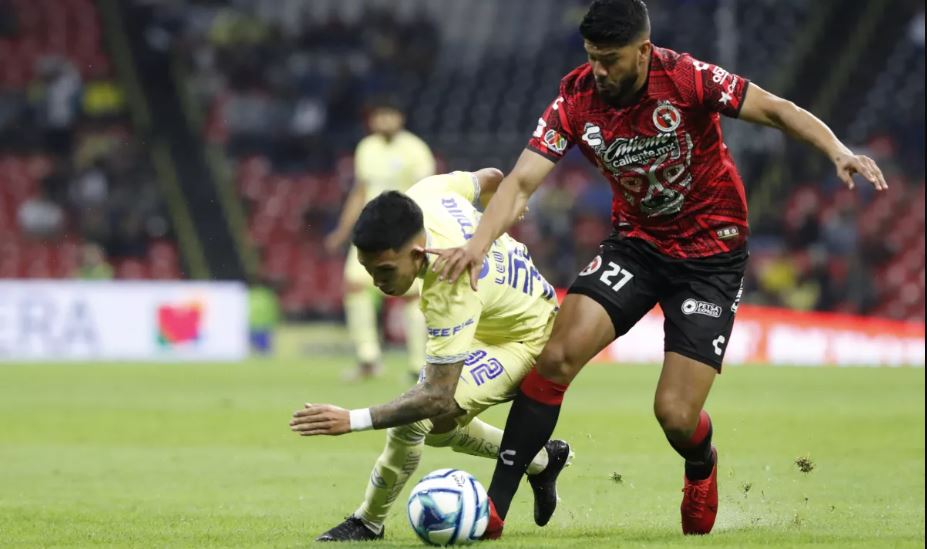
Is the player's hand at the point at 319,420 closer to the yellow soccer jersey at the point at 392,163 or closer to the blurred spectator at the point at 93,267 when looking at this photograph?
the yellow soccer jersey at the point at 392,163

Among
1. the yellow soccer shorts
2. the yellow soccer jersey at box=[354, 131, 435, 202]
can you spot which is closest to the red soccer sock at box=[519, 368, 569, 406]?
the yellow soccer shorts

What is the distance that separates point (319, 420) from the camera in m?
4.92

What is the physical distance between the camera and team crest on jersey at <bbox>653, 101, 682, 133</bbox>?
5527mm

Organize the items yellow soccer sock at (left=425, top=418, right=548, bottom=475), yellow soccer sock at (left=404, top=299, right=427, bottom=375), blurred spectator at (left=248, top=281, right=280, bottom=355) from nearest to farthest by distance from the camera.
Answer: yellow soccer sock at (left=425, top=418, right=548, bottom=475) → yellow soccer sock at (left=404, top=299, right=427, bottom=375) → blurred spectator at (left=248, top=281, right=280, bottom=355)

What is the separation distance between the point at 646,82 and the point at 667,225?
26.4 inches

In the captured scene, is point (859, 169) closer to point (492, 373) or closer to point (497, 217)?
point (497, 217)

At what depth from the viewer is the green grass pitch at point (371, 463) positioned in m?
5.92

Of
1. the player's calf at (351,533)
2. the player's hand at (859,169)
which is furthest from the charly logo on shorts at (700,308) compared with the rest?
the player's calf at (351,533)

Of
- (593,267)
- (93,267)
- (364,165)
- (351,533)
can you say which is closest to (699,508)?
(593,267)

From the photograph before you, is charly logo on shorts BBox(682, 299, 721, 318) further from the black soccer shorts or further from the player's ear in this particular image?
the player's ear

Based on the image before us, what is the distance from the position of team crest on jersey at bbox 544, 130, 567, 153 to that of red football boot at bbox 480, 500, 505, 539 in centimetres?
139

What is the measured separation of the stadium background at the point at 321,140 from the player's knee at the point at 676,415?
32.7 feet

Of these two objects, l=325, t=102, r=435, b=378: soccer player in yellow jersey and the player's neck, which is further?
l=325, t=102, r=435, b=378: soccer player in yellow jersey

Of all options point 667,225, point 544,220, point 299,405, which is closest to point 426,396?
point 667,225
